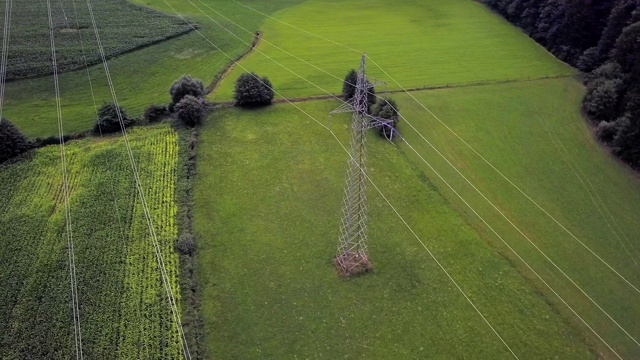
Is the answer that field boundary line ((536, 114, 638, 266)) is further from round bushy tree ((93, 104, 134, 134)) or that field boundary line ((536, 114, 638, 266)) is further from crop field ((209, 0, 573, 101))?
round bushy tree ((93, 104, 134, 134))

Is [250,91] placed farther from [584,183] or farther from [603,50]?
[603,50]

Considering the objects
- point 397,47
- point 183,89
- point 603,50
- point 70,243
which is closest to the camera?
A: point 70,243

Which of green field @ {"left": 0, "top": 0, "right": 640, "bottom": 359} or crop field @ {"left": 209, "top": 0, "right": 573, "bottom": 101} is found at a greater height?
crop field @ {"left": 209, "top": 0, "right": 573, "bottom": 101}

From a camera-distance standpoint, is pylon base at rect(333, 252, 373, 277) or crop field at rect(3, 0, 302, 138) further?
crop field at rect(3, 0, 302, 138)

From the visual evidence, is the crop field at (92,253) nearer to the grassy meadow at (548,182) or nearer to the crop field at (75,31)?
the crop field at (75,31)

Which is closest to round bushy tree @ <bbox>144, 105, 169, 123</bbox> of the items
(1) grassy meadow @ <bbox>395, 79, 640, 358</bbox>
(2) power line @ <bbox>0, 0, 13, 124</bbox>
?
(2) power line @ <bbox>0, 0, 13, 124</bbox>

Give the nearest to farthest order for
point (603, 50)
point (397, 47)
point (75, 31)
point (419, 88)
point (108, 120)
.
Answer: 1. point (108, 120)
2. point (419, 88)
3. point (603, 50)
4. point (75, 31)
5. point (397, 47)

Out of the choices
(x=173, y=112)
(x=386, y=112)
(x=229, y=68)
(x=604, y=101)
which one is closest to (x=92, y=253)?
(x=173, y=112)
